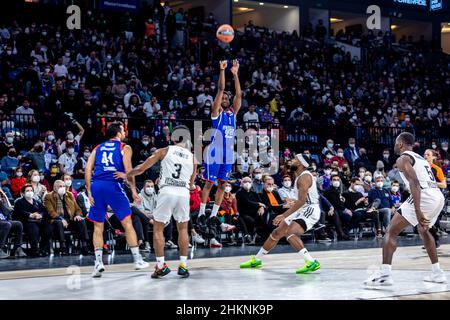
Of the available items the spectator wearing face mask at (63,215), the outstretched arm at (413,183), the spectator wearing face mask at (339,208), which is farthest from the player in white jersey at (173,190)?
the spectator wearing face mask at (339,208)

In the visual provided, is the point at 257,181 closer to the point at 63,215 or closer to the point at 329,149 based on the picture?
the point at 329,149

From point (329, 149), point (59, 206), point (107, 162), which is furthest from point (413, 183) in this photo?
point (329, 149)

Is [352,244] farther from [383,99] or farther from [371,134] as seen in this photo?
[383,99]

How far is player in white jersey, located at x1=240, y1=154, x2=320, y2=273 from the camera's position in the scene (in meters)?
8.91

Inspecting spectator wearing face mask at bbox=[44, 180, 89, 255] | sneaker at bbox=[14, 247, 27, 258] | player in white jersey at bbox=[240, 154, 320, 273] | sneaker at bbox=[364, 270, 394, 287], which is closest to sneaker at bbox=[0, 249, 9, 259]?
sneaker at bbox=[14, 247, 27, 258]

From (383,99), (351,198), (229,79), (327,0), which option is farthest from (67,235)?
(327,0)

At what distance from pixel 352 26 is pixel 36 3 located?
19627mm

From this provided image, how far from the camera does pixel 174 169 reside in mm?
8578

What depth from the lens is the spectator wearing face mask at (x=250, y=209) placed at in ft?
46.3

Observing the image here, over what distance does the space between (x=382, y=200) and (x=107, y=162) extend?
30.2ft

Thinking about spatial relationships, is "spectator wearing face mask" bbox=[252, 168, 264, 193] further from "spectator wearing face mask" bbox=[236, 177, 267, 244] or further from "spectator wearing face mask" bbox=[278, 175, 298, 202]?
"spectator wearing face mask" bbox=[236, 177, 267, 244]

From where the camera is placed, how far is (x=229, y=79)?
912 inches

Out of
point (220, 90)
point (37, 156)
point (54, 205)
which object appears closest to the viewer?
point (220, 90)

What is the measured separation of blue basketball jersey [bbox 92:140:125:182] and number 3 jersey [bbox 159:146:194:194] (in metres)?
0.67
